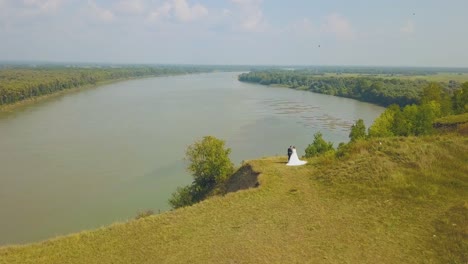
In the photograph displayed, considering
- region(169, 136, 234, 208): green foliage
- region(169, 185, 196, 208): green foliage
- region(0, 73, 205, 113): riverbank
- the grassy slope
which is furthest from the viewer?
region(0, 73, 205, 113): riverbank

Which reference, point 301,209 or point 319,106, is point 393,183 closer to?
point 301,209

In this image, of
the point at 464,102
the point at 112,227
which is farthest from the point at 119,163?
the point at 464,102

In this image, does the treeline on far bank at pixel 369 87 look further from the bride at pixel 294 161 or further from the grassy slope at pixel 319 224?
the grassy slope at pixel 319 224

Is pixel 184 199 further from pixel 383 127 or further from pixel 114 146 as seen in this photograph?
pixel 114 146

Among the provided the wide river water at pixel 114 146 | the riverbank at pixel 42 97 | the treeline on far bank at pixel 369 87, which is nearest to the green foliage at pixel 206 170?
the wide river water at pixel 114 146

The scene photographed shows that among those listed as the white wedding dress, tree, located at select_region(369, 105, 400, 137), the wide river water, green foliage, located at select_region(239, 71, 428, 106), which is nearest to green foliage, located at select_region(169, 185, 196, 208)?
the wide river water

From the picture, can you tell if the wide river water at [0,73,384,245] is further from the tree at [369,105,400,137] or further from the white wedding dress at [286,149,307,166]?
the white wedding dress at [286,149,307,166]
